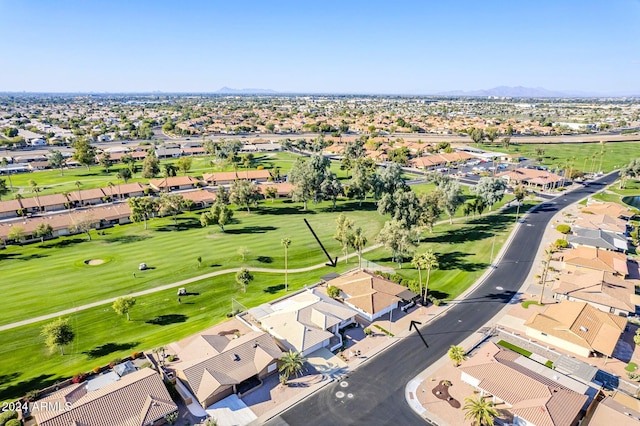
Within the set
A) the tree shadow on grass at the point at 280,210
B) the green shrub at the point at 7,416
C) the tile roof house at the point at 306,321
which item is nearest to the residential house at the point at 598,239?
the tile roof house at the point at 306,321

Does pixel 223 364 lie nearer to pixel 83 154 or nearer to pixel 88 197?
pixel 88 197

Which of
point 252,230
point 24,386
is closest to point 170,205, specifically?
point 252,230

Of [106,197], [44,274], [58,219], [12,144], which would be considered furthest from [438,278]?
[12,144]

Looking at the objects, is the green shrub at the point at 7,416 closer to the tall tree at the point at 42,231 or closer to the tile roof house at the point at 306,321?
the tile roof house at the point at 306,321

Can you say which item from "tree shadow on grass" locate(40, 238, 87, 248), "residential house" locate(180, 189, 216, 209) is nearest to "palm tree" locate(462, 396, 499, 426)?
"tree shadow on grass" locate(40, 238, 87, 248)

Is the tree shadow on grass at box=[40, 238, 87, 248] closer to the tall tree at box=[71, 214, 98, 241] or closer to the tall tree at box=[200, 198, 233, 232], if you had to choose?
the tall tree at box=[71, 214, 98, 241]

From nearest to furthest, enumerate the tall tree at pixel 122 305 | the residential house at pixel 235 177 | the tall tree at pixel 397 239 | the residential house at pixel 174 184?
the tall tree at pixel 122 305, the tall tree at pixel 397 239, the residential house at pixel 174 184, the residential house at pixel 235 177
